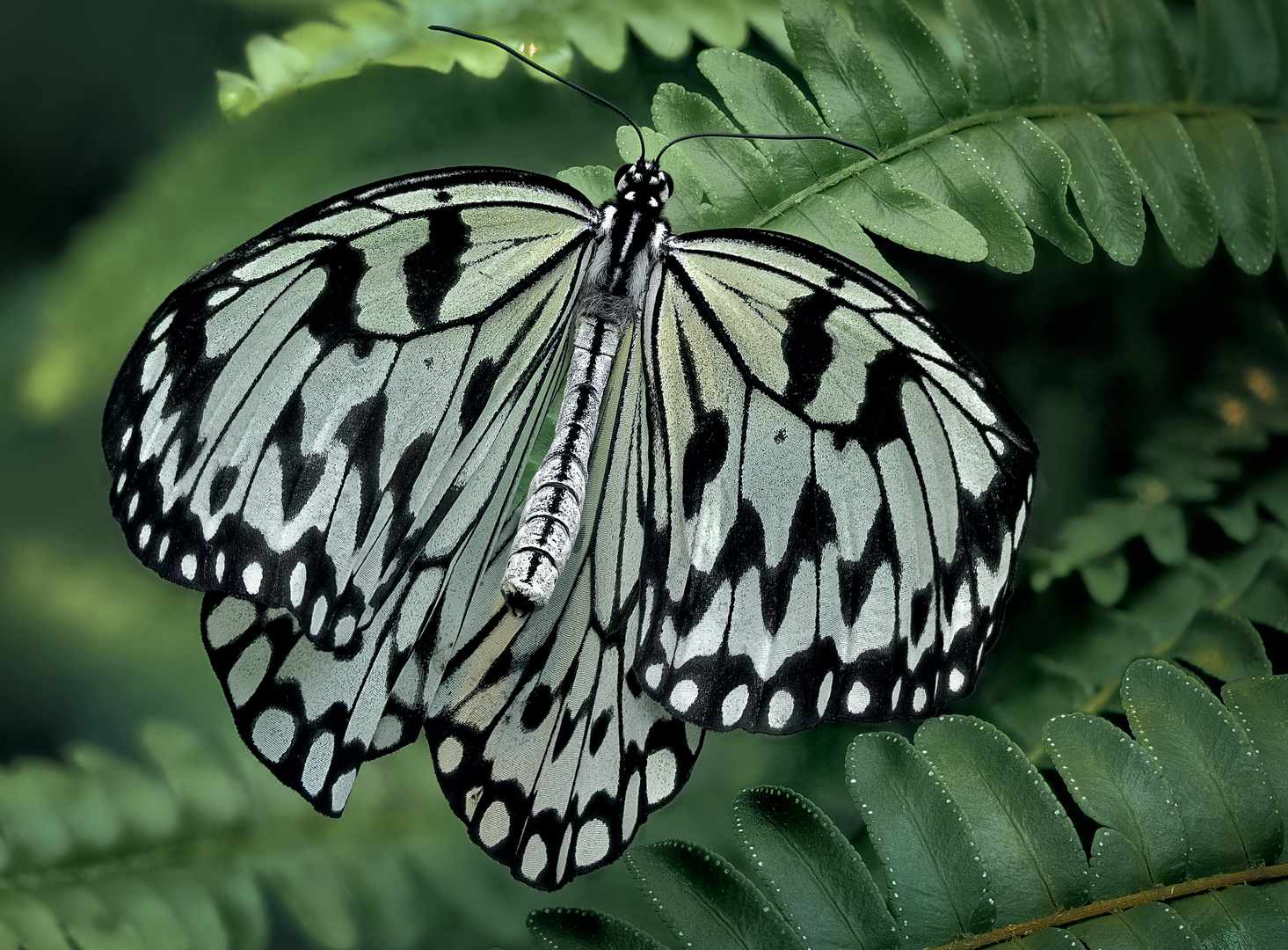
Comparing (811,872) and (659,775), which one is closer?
(811,872)

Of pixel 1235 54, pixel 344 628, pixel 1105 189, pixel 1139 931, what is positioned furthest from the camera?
pixel 1235 54

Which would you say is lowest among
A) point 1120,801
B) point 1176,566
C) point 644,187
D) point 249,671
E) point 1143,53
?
Answer: point 1120,801

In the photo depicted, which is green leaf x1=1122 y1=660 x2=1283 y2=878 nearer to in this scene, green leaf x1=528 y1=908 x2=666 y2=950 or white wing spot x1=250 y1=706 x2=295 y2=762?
green leaf x1=528 y1=908 x2=666 y2=950

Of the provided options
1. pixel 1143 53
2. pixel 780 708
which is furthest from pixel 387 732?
pixel 1143 53

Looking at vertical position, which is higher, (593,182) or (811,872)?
(593,182)

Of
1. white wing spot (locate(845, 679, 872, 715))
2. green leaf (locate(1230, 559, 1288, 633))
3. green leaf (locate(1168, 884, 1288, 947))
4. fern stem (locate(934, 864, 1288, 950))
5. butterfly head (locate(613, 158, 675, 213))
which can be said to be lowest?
green leaf (locate(1168, 884, 1288, 947))

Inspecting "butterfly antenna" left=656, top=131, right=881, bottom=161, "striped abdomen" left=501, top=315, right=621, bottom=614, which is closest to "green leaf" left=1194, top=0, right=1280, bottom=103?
"butterfly antenna" left=656, top=131, right=881, bottom=161

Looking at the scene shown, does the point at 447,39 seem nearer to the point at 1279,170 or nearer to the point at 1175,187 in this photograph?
the point at 1175,187
